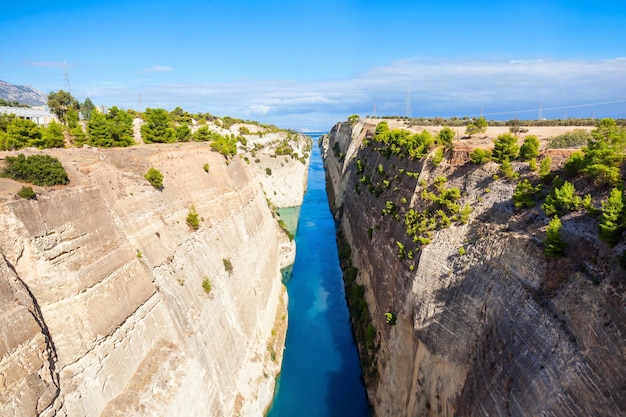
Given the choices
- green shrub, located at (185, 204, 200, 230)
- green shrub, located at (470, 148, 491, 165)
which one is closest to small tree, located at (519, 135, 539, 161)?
green shrub, located at (470, 148, 491, 165)

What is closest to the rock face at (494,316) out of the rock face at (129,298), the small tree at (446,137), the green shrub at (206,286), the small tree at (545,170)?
the small tree at (545,170)

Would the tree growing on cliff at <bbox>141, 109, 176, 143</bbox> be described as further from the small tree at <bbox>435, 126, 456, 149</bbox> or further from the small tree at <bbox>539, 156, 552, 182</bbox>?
the small tree at <bbox>539, 156, 552, 182</bbox>

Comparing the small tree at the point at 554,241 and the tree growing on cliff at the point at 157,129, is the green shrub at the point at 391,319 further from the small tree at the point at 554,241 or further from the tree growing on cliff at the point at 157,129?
the tree growing on cliff at the point at 157,129

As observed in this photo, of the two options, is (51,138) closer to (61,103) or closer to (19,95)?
(61,103)

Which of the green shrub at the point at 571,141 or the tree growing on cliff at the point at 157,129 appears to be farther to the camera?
the tree growing on cliff at the point at 157,129

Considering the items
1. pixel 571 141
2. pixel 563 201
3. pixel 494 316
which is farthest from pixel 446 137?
pixel 494 316

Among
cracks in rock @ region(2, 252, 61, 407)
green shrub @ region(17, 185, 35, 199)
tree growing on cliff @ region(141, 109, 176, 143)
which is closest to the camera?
cracks in rock @ region(2, 252, 61, 407)
